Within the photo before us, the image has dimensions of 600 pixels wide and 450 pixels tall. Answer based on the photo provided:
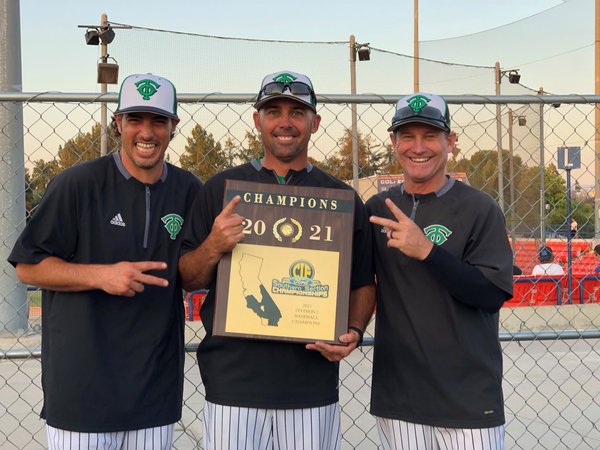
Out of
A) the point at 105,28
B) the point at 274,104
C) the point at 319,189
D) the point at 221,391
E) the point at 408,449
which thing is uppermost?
the point at 105,28

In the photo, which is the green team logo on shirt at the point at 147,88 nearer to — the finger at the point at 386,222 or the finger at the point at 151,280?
the finger at the point at 151,280

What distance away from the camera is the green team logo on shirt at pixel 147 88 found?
2.90 metres

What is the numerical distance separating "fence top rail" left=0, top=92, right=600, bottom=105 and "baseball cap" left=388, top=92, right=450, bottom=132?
0.56 metres

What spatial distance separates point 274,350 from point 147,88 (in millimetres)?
1149

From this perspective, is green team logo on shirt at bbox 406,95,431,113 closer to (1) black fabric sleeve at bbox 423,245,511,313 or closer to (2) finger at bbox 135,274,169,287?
(1) black fabric sleeve at bbox 423,245,511,313

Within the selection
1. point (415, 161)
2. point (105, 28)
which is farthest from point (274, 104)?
point (105, 28)

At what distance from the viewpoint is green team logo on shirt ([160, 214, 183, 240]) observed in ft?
9.61

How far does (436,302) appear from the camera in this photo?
9.46 ft

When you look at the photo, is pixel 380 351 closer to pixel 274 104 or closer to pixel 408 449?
pixel 408 449

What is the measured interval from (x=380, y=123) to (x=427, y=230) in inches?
53.0

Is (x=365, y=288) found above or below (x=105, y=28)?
below

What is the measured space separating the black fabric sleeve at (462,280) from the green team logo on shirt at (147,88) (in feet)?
4.10

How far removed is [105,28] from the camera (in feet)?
45.1

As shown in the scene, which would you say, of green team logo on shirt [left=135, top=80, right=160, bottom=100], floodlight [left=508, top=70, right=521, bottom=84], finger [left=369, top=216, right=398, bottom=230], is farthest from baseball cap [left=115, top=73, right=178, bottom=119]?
floodlight [left=508, top=70, right=521, bottom=84]
